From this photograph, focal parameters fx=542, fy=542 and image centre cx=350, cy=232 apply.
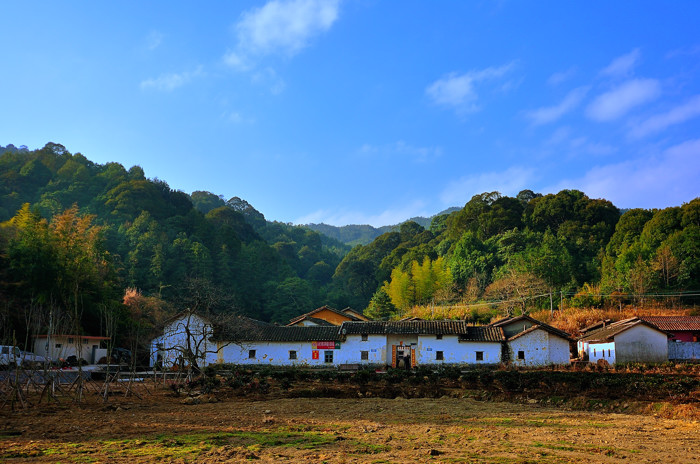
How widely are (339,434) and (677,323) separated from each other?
1425 inches

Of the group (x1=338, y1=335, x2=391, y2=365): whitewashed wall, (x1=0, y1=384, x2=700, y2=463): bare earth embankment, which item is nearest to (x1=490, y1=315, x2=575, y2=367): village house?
(x1=338, y1=335, x2=391, y2=365): whitewashed wall

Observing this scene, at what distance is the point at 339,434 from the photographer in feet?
41.7

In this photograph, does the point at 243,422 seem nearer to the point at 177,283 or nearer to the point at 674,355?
the point at 674,355

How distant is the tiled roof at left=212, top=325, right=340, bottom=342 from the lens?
3712 centimetres

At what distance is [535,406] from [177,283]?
45.3 metres

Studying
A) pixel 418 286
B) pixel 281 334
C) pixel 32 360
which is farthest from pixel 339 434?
pixel 418 286

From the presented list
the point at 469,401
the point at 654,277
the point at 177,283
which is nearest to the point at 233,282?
the point at 177,283

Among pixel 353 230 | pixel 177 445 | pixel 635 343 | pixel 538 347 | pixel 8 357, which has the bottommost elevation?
pixel 177 445

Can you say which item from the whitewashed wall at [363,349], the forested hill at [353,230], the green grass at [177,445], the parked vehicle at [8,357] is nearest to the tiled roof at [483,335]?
the whitewashed wall at [363,349]

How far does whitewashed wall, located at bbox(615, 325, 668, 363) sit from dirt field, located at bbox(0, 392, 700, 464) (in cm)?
1995

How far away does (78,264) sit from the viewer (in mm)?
37031

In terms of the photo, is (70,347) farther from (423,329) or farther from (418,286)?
(418,286)

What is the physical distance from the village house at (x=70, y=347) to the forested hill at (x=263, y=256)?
1.07 meters

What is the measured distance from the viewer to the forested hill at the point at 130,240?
39628 mm
